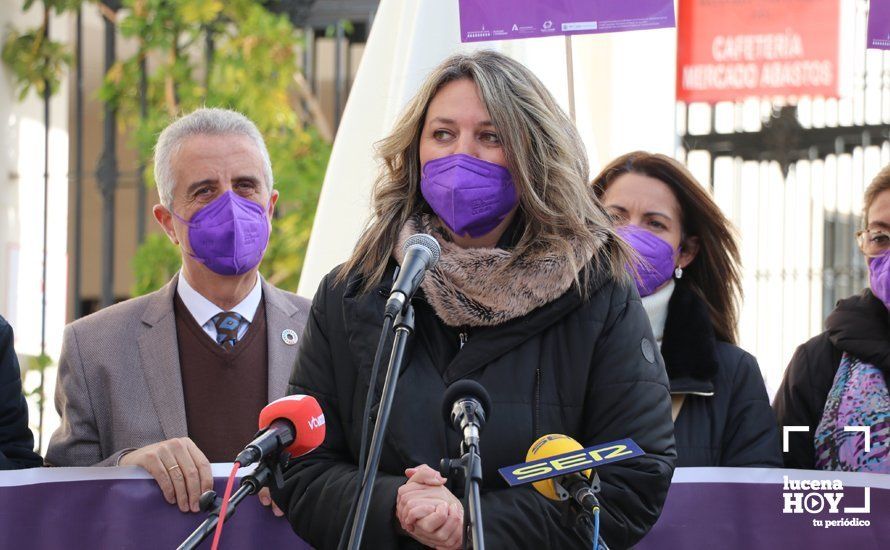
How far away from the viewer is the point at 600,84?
501cm

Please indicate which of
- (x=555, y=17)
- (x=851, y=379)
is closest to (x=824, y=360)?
(x=851, y=379)

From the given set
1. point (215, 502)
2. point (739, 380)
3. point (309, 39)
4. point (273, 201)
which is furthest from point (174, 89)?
point (215, 502)

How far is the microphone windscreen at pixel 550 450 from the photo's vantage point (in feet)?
7.91

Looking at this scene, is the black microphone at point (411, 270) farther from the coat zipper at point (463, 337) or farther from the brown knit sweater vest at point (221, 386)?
the brown knit sweater vest at point (221, 386)

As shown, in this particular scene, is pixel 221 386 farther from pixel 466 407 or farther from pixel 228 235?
pixel 466 407

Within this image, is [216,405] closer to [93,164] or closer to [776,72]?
[776,72]

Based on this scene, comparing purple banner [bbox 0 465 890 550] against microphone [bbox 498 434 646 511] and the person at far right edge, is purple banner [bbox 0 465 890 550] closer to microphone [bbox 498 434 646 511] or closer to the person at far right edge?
the person at far right edge

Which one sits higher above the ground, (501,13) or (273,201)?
(501,13)

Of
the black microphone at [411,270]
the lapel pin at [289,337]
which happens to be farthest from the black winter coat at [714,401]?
the black microphone at [411,270]

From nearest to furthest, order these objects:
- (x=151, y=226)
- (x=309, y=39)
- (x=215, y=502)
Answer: (x=215, y=502) → (x=309, y=39) → (x=151, y=226)

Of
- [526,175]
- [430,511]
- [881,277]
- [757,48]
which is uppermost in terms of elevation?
[757,48]

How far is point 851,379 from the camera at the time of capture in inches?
144

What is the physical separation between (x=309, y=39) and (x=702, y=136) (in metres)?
3.28

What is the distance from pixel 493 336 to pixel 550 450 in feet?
1.57
